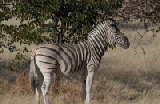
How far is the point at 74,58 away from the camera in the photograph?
6078 mm

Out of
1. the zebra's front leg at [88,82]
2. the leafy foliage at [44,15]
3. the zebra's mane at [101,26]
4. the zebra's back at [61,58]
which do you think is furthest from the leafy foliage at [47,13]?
the zebra's front leg at [88,82]

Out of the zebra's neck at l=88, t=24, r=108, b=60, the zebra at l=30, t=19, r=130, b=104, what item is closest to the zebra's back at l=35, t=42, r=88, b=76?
the zebra at l=30, t=19, r=130, b=104

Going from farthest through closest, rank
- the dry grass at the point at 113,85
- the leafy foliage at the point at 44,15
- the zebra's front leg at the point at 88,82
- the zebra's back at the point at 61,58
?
the dry grass at the point at 113,85 → the leafy foliage at the point at 44,15 → the zebra's front leg at the point at 88,82 → the zebra's back at the point at 61,58

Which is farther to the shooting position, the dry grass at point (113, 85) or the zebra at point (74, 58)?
the dry grass at point (113, 85)

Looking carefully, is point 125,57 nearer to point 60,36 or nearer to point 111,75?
point 111,75

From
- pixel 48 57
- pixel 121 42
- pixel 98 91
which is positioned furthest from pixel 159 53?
pixel 48 57

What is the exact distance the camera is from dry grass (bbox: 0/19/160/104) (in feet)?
22.8

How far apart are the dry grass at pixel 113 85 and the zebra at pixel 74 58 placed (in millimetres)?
623

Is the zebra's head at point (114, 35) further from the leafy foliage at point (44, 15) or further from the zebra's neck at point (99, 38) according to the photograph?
the leafy foliage at point (44, 15)

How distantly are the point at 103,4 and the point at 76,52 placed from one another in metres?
1.52

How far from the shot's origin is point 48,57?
5707 millimetres

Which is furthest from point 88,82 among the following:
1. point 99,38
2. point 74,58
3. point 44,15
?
point 44,15

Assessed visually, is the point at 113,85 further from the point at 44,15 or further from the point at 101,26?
the point at 44,15

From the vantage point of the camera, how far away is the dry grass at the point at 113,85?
695cm
